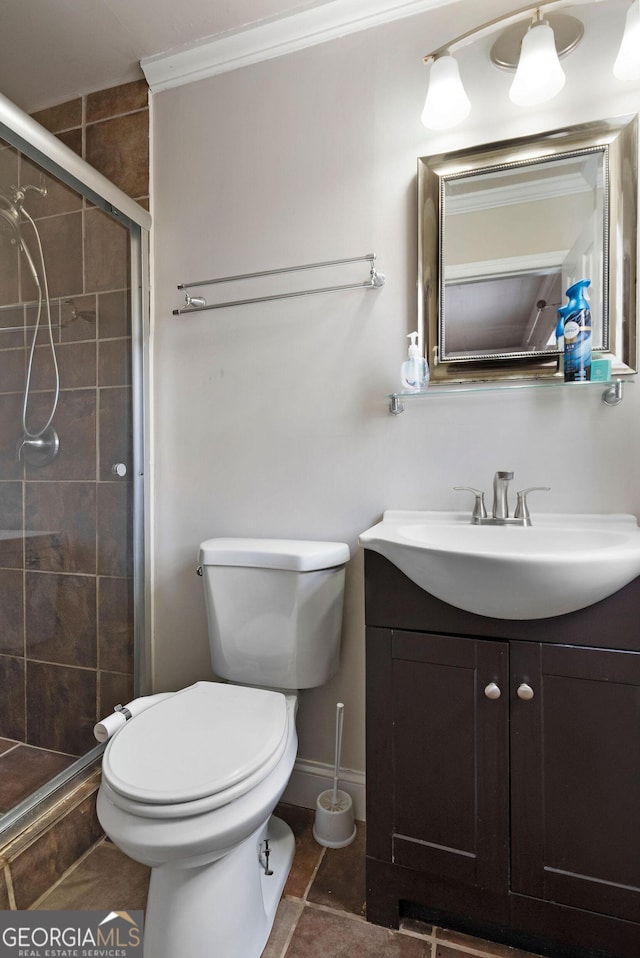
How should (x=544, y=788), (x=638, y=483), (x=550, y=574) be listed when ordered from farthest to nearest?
(x=638, y=483)
(x=544, y=788)
(x=550, y=574)

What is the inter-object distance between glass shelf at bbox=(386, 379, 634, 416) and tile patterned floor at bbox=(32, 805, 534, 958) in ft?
3.97

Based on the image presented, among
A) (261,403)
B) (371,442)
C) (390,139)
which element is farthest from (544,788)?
(390,139)

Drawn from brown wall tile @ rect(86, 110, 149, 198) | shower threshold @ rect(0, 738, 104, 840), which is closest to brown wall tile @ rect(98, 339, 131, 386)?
brown wall tile @ rect(86, 110, 149, 198)

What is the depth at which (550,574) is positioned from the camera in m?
0.86

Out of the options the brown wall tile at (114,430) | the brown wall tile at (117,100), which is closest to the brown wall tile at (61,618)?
the brown wall tile at (114,430)

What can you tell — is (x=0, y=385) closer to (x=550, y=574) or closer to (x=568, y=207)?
(x=550, y=574)

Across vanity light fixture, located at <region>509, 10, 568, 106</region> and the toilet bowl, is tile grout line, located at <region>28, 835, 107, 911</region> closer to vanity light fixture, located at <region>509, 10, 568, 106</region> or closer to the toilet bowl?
the toilet bowl

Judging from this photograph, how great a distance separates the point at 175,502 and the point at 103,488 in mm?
229

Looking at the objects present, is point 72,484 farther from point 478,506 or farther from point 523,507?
point 523,507

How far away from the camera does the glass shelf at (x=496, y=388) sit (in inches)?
47.8

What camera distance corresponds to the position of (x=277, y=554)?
1.29m

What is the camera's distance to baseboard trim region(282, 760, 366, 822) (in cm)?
145

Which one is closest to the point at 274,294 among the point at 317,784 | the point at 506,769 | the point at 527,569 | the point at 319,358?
the point at 319,358

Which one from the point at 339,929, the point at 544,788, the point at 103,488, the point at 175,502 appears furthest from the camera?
the point at 175,502
